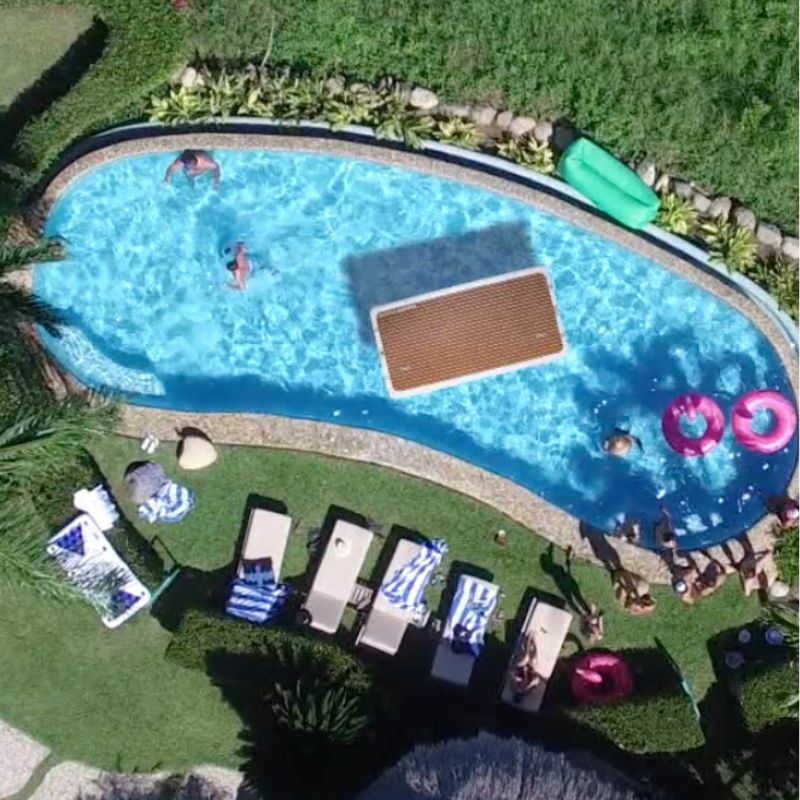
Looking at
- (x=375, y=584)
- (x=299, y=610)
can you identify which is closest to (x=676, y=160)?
(x=375, y=584)

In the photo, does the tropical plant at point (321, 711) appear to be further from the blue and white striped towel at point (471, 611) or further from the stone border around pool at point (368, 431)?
the stone border around pool at point (368, 431)

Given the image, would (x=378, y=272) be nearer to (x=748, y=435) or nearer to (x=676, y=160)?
(x=676, y=160)

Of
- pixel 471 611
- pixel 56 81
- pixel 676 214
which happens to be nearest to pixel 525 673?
pixel 471 611

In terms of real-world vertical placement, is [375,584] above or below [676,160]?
below

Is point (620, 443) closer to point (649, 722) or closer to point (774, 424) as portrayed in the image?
point (774, 424)

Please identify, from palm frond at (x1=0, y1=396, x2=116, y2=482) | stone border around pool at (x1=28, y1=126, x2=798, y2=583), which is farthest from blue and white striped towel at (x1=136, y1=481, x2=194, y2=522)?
palm frond at (x1=0, y1=396, x2=116, y2=482)

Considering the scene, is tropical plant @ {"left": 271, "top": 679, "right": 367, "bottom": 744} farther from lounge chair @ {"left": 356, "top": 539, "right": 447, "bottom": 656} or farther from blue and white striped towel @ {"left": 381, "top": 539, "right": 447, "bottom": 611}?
blue and white striped towel @ {"left": 381, "top": 539, "right": 447, "bottom": 611}
